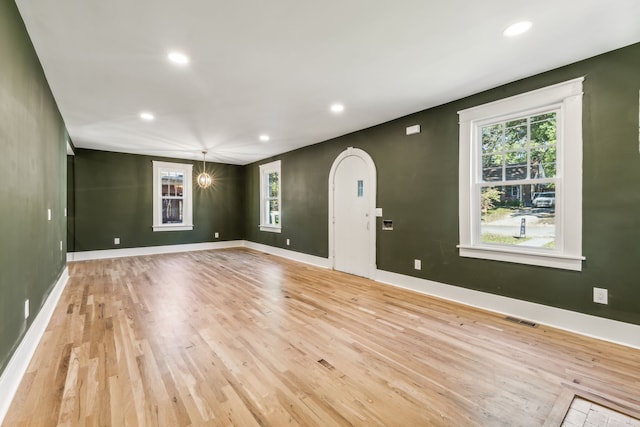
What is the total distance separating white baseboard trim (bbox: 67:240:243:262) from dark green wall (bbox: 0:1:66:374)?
145 inches

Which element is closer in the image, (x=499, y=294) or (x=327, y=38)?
(x=327, y=38)

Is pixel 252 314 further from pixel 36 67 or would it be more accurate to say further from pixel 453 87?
pixel 453 87

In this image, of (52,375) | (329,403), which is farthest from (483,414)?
(52,375)

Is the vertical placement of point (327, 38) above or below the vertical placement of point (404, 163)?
above

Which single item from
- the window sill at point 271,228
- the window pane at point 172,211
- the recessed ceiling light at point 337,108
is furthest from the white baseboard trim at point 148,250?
the recessed ceiling light at point 337,108

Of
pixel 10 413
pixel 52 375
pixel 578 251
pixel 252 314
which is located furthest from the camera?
pixel 252 314

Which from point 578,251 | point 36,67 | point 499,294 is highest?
point 36,67

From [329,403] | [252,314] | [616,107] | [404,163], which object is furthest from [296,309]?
[616,107]

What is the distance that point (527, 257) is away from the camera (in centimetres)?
286

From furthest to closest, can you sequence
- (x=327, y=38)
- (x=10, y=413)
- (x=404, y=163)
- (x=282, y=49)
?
(x=404, y=163) < (x=282, y=49) < (x=327, y=38) < (x=10, y=413)

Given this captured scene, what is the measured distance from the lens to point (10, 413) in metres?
1.55

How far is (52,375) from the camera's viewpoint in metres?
1.91

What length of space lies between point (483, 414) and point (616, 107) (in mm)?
2729

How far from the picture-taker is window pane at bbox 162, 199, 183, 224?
7.09 metres
